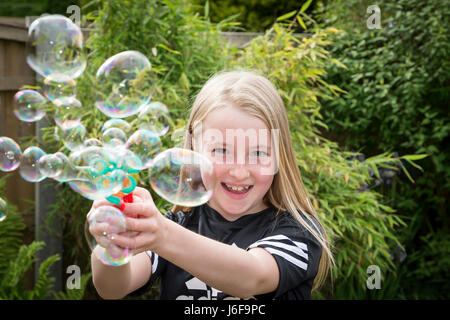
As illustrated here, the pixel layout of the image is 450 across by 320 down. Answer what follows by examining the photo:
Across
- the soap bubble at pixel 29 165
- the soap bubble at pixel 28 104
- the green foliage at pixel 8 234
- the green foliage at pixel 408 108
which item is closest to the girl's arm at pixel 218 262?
the soap bubble at pixel 29 165

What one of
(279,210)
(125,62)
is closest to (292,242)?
(279,210)

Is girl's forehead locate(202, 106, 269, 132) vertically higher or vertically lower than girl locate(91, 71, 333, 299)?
higher

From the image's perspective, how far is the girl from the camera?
1090 mm

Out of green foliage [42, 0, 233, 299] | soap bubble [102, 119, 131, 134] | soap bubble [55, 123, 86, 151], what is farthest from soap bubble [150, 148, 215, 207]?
green foliage [42, 0, 233, 299]

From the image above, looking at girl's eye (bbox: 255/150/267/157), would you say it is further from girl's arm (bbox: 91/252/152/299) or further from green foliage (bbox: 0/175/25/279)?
green foliage (bbox: 0/175/25/279)

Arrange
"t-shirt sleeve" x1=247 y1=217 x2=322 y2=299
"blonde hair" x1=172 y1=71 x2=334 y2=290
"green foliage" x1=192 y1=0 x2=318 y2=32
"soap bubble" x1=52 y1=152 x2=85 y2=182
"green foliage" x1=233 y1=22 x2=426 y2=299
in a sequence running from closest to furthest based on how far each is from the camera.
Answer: "t-shirt sleeve" x1=247 y1=217 x2=322 y2=299 < "blonde hair" x1=172 y1=71 x2=334 y2=290 < "soap bubble" x1=52 y1=152 x2=85 y2=182 < "green foliage" x1=233 y1=22 x2=426 y2=299 < "green foliage" x1=192 y1=0 x2=318 y2=32

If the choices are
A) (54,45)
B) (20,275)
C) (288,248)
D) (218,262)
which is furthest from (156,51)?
(218,262)

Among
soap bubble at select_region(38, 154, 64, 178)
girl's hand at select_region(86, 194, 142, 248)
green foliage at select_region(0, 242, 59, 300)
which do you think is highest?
soap bubble at select_region(38, 154, 64, 178)

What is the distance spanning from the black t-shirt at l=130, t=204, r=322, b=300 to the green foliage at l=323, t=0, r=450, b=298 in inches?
97.4

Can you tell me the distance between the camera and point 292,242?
130 centimetres

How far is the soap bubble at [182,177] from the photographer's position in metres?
1.28

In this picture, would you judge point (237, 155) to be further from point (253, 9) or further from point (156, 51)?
point (253, 9)

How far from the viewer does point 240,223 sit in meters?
1.45

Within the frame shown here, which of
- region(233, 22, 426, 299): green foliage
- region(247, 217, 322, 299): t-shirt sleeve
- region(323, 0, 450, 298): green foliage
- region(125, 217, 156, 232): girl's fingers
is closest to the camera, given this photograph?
region(125, 217, 156, 232): girl's fingers
